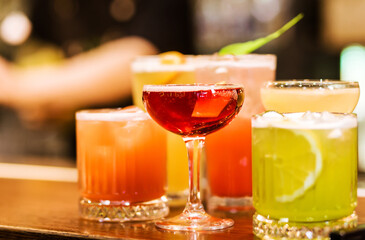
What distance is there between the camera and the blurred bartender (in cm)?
347

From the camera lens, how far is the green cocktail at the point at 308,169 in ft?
3.28

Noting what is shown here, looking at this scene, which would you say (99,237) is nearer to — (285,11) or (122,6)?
(122,6)

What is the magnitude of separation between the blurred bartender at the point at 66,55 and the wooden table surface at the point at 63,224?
1970mm

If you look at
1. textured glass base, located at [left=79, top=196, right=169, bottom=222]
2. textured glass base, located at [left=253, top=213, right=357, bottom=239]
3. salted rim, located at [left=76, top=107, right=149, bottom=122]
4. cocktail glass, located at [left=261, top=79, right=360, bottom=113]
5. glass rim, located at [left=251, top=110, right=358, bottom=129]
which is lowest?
textured glass base, located at [left=79, top=196, right=169, bottom=222]

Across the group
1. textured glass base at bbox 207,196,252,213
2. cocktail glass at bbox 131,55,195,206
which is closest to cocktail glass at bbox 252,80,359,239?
textured glass base at bbox 207,196,252,213

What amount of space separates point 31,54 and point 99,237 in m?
3.57

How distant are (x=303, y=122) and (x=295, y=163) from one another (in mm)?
71

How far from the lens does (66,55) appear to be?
4176mm

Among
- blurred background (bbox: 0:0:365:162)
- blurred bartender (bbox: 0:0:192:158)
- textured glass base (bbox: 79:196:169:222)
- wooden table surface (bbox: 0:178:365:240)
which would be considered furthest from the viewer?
blurred background (bbox: 0:0:365:162)

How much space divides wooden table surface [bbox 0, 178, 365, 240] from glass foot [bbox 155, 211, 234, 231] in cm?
2

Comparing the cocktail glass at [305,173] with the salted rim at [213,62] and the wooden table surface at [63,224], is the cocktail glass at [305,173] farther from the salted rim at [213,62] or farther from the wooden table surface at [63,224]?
the salted rim at [213,62]

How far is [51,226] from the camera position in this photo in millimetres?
1190

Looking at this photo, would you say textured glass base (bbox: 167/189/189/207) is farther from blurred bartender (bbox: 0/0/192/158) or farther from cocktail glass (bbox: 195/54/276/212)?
blurred bartender (bbox: 0/0/192/158)

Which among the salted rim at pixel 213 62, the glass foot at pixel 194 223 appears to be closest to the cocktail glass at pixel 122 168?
the glass foot at pixel 194 223
